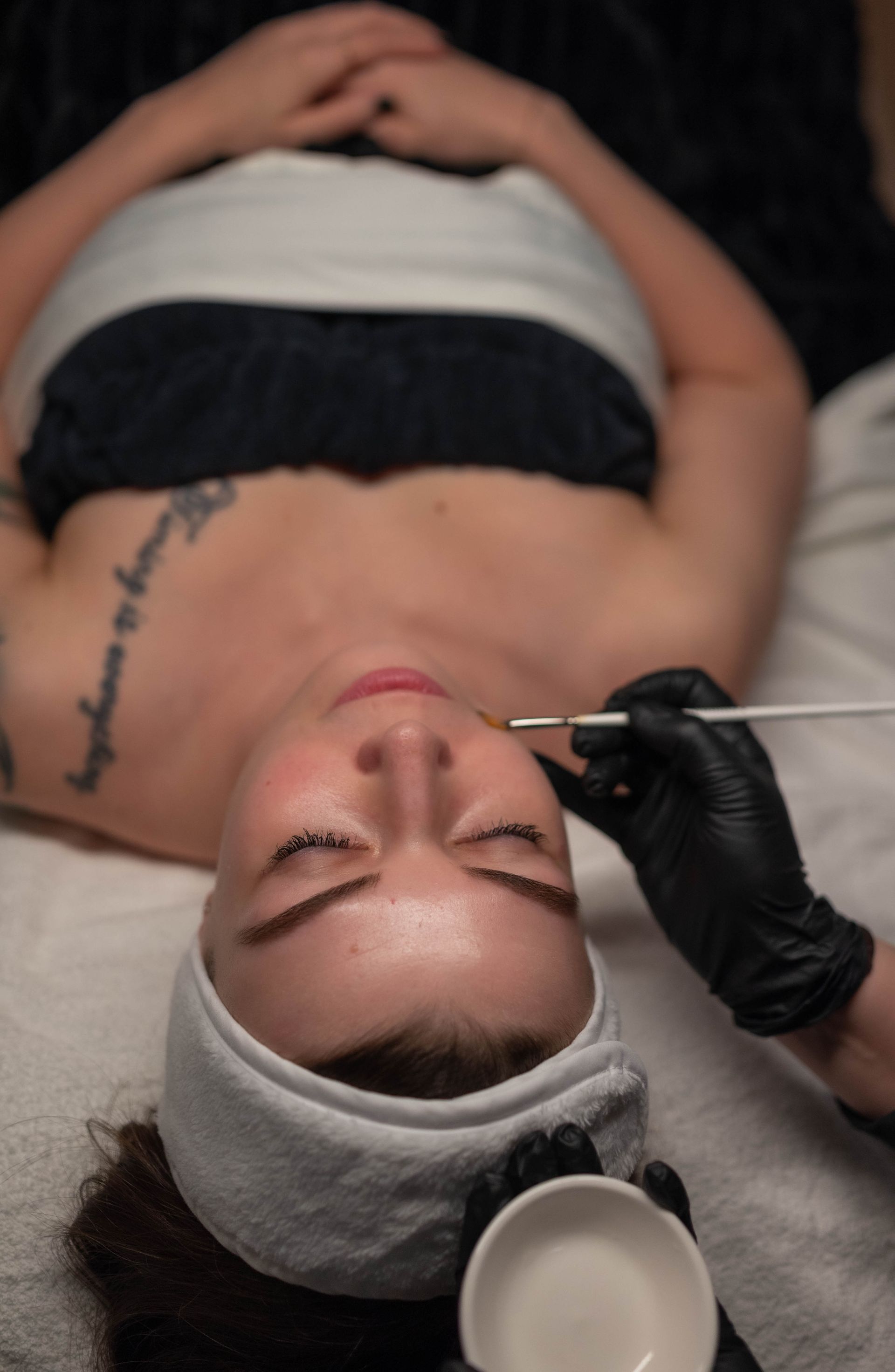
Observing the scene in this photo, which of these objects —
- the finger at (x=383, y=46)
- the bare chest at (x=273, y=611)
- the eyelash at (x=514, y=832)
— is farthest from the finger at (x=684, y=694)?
the finger at (x=383, y=46)

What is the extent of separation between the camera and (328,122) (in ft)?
4.63

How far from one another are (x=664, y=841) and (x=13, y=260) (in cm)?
118

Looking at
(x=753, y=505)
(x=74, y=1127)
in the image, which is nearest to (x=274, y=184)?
(x=753, y=505)

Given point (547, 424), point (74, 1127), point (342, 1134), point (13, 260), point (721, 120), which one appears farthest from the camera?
point (721, 120)

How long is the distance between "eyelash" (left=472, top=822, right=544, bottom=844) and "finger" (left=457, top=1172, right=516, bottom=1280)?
0.26 m

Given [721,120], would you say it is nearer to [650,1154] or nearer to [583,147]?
[583,147]

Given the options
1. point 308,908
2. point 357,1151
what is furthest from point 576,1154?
point 308,908

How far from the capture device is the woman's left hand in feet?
4.68

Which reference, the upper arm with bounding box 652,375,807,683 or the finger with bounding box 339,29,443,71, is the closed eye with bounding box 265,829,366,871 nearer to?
the upper arm with bounding box 652,375,807,683

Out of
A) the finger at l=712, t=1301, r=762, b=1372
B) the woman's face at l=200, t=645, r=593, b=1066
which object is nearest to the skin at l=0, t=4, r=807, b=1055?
the woman's face at l=200, t=645, r=593, b=1066

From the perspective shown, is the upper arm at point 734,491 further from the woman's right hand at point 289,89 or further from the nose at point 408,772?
the woman's right hand at point 289,89

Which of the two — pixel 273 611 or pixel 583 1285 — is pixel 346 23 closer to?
pixel 273 611

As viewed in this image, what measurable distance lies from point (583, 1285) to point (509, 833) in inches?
13.1

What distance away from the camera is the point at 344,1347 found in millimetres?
803
